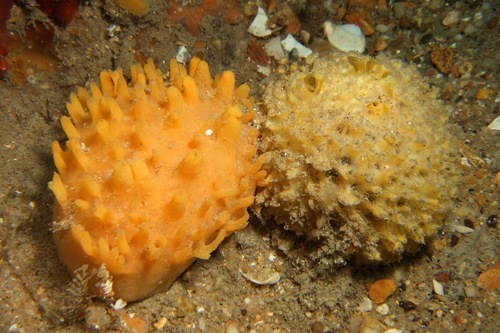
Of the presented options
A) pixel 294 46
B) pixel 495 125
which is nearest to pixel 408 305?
pixel 495 125

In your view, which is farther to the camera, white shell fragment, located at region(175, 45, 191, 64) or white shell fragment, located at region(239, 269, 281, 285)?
white shell fragment, located at region(175, 45, 191, 64)

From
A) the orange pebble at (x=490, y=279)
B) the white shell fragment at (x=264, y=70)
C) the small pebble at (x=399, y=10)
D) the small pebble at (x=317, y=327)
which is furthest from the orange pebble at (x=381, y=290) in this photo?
the small pebble at (x=399, y=10)

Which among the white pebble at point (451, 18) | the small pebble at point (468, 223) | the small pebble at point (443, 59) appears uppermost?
the white pebble at point (451, 18)

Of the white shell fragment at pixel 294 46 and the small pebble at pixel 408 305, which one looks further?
the white shell fragment at pixel 294 46

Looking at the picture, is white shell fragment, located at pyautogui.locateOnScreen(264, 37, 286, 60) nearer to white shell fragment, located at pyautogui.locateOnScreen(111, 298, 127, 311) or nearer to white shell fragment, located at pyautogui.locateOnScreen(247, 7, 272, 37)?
white shell fragment, located at pyautogui.locateOnScreen(247, 7, 272, 37)

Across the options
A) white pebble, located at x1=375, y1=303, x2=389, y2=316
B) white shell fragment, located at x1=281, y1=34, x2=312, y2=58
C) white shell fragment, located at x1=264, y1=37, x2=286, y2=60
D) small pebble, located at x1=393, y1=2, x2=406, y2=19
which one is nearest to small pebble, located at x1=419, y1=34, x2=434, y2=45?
small pebble, located at x1=393, y1=2, x2=406, y2=19

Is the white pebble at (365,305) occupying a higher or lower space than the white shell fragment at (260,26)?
lower

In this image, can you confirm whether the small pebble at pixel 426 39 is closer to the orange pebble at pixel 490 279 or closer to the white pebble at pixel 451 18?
the white pebble at pixel 451 18

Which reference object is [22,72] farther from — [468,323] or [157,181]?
[468,323]
